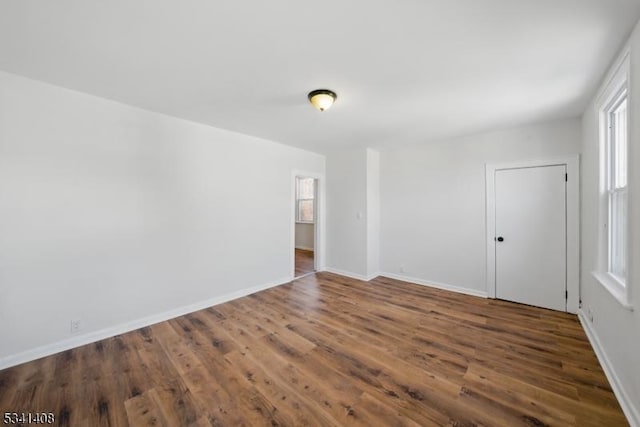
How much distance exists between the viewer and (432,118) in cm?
319

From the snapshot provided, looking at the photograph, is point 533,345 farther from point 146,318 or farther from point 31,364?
point 31,364

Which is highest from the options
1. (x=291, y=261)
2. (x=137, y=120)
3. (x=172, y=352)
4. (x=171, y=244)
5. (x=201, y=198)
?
(x=137, y=120)

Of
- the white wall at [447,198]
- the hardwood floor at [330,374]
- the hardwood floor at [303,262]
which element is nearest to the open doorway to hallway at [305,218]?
the hardwood floor at [303,262]

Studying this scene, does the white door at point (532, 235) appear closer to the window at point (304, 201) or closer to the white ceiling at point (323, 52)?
the white ceiling at point (323, 52)

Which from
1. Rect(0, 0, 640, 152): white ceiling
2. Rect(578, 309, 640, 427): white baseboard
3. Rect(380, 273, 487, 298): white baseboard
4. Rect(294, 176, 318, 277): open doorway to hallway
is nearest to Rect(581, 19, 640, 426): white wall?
Rect(578, 309, 640, 427): white baseboard

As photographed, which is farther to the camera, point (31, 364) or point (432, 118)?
point (432, 118)

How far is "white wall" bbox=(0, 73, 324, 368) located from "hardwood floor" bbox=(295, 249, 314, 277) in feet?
5.04

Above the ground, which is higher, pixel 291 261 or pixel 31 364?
pixel 291 261

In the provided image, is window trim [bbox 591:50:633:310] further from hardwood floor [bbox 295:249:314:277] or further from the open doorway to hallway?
the open doorway to hallway

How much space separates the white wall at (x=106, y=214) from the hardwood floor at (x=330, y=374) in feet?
1.36

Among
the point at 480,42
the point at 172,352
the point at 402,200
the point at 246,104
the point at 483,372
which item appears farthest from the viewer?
the point at 402,200

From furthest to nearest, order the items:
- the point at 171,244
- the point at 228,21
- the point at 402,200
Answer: the point at 402,200 < the point at 171,244 < the point at 228,21

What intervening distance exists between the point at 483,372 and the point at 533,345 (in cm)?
86

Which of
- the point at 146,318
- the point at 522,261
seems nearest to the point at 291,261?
the point at 146,318
